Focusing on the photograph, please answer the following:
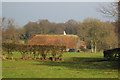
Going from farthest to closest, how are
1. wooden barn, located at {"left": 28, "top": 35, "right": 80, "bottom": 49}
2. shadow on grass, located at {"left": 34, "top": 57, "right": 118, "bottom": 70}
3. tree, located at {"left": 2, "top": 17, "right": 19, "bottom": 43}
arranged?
wooden barn, located at {"left": 28, "top": 35, "right": 80, "bottom": 49} < tree, located at {"left": 2, "top": 17, "right": 19, "bottom": 43} < shadow on grass, located at {"left": 34, "top": 57, "right": 118, "bottom": 70}

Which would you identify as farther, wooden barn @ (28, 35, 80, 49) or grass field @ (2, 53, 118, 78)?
wooden barn @ (28, 35, 80, 49)

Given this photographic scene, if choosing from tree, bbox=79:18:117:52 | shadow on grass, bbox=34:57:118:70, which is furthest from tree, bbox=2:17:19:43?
shadow on grass, bbox=34:57:118:70

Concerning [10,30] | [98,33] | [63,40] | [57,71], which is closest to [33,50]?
[57,71]

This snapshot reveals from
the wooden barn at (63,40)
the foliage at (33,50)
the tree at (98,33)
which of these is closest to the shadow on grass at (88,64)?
the foliage at (33,50)

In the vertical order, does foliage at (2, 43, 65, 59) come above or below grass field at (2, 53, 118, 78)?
above

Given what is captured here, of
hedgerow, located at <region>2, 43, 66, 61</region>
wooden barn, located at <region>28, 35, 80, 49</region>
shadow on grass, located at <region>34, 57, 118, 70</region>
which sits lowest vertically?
shadow on grass, located at <region>34, 57, 118, 70</region>

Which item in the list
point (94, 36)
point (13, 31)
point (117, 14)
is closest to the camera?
point (117, 14)

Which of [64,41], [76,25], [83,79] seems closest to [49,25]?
[76,25]

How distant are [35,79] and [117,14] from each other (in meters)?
10.6

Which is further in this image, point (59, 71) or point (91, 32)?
point (91, 32)

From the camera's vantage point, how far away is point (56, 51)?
2675 cm

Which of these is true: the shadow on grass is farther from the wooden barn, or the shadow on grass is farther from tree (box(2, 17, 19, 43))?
the wooden barn

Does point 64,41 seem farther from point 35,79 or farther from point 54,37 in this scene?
point 35,79

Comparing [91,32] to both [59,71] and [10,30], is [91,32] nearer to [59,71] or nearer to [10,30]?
[10,30]
